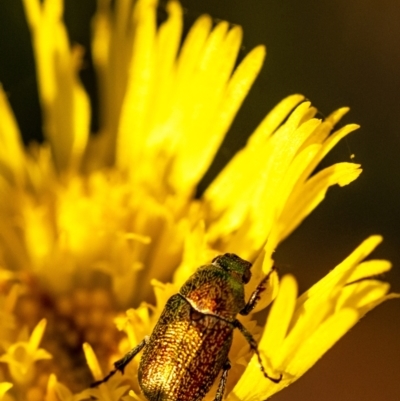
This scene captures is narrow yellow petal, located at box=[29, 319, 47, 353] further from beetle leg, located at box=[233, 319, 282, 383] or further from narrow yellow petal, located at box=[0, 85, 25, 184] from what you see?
narrow yellow petal, located at box=[0, 85, 25, 184]

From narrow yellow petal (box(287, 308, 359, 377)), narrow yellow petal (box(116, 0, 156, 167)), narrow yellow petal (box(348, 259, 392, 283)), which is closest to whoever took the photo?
narrow yellow petal (box(287, 308, 359, 377))

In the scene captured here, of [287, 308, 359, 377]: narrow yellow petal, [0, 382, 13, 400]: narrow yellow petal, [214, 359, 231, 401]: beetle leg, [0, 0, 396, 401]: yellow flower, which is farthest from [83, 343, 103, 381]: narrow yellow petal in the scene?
[287, 308, 359, 377]: narrow yellow petal

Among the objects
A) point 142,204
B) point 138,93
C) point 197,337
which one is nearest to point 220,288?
point 197,337

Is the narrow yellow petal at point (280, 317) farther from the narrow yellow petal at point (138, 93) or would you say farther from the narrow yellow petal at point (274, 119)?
the narrow yellow petal at point (138, 93)

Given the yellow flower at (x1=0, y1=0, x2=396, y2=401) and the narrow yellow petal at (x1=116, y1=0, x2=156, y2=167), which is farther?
the narrow yellow petal at (x1=116, y1=0, x2=156, y2=167)

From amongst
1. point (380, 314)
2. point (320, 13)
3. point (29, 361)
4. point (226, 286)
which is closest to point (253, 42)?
point (320, 13)

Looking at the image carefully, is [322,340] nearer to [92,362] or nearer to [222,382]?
[222,382]

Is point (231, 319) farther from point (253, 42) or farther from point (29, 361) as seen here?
point (253, 42)
